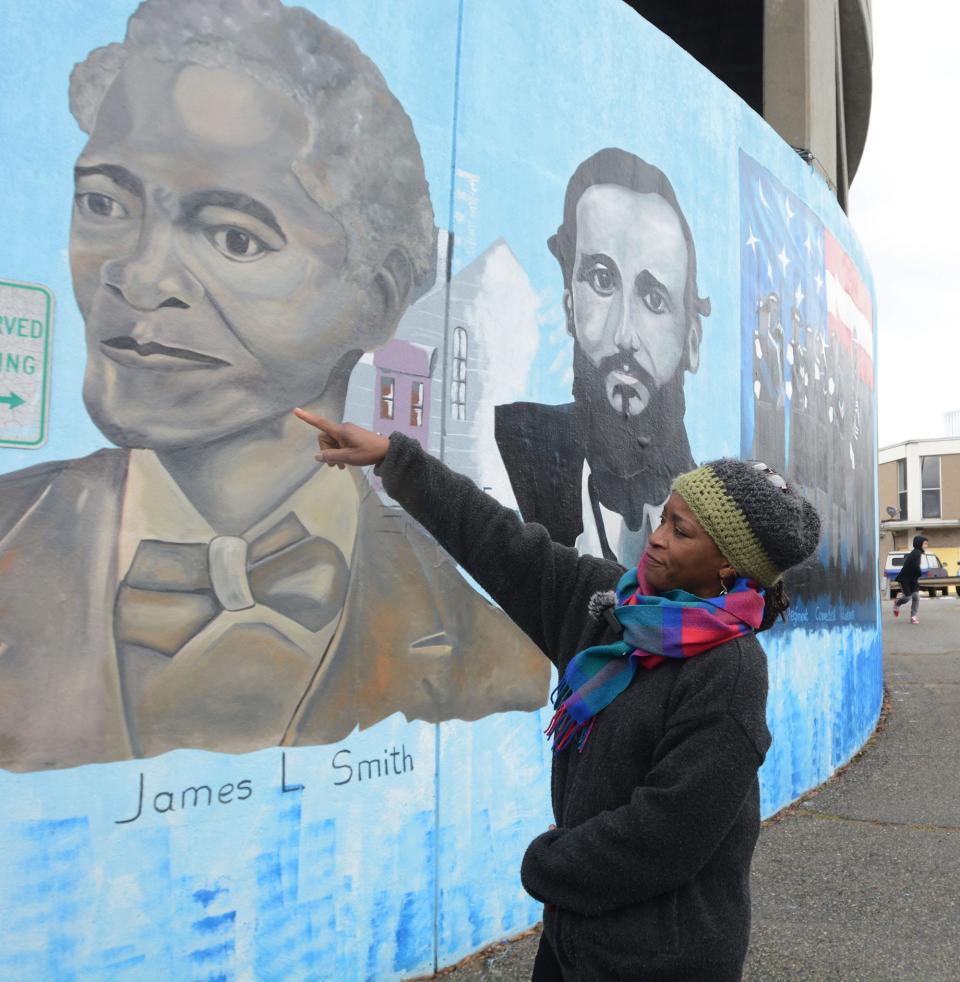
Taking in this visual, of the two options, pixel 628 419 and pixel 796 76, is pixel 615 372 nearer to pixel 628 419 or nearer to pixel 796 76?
pixel 628 419

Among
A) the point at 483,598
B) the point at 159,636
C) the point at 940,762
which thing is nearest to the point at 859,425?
the point at 940,762

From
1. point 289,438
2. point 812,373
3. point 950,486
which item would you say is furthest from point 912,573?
point 950,486

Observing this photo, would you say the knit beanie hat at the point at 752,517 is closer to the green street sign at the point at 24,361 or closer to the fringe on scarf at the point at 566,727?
the fringe on scarf at the point at 566,727

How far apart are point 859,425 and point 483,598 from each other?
225 inches

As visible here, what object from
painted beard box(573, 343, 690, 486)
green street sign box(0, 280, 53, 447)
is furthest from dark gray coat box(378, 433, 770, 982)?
painted beard box(573, 343, 690, 486)

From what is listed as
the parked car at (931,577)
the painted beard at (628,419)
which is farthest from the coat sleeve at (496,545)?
the parked car at (931,577)

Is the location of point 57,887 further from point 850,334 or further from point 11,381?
point 850,334

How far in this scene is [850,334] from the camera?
27.1 ft

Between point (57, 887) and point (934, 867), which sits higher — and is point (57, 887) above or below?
above

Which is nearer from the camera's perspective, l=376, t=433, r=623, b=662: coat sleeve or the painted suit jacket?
l=376, t=433, r=623, b=662: coat sleeve

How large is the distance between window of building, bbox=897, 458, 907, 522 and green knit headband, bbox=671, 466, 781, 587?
49.7 metres

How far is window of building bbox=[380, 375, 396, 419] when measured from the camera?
3637mm

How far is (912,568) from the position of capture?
16766mm

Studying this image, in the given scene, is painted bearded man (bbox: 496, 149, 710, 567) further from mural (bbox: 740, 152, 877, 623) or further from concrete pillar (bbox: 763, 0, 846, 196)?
concrete pillar (bbox: 763, 0, 846, 196)
